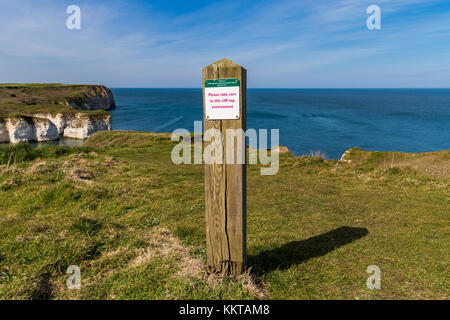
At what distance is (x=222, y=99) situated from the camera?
3.34 metres

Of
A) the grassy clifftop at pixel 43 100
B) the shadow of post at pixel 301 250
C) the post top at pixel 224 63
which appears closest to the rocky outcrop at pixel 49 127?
the grassy clifftop at pixel 43 100

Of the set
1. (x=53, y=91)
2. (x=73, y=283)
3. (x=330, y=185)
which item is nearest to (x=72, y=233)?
(x=73, y=283)

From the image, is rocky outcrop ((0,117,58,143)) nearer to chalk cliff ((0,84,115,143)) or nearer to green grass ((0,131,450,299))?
chalk cliff ((0,84,115,143))

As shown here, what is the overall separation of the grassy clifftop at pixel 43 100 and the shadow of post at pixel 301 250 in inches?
2787

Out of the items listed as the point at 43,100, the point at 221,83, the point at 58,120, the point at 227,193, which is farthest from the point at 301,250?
the point at 43,100

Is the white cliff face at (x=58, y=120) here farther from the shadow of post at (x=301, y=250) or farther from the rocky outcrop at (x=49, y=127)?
the shadow of post at (x=301, y=250)

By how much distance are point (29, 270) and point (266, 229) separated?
417 centimetres

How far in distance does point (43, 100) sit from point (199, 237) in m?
102

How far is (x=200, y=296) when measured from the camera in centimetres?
337

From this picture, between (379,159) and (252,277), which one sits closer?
(252,277)

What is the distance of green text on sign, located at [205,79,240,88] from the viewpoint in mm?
3289

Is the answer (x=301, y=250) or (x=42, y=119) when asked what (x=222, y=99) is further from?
(x=42, y=119)

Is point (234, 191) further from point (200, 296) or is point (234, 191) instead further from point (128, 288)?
point (128, 288)

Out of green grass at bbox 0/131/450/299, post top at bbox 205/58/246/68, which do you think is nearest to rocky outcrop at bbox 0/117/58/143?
green grass at bbox 0/131/450/299
